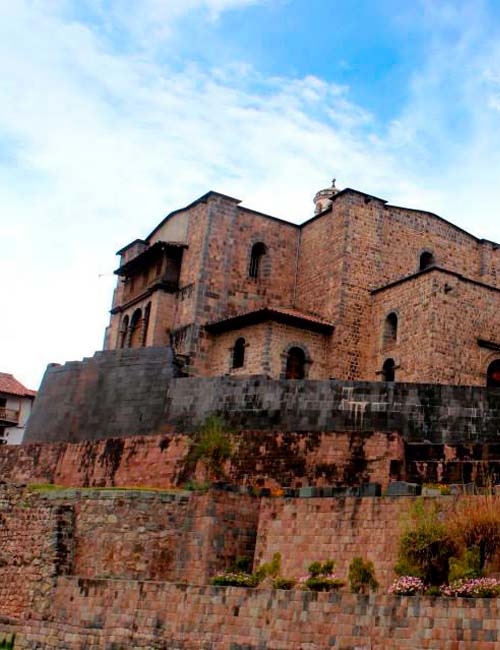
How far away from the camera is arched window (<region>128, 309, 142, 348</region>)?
3684 cm

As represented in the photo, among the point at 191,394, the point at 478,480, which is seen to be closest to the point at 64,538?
the point at 191,394

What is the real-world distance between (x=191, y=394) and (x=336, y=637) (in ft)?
41.8

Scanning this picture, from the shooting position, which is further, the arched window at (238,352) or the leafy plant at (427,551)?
the arched window at (238,352)

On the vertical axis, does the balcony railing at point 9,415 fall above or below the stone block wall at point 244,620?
above

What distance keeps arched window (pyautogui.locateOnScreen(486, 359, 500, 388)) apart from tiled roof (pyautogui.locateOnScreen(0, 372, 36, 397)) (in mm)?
29771

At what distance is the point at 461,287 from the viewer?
31.3 meters

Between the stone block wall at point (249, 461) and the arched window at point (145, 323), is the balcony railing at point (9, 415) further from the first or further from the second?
the stone block wall at point (249, 461)

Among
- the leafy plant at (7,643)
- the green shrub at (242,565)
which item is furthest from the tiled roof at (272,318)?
the leafy plant at (7,643)

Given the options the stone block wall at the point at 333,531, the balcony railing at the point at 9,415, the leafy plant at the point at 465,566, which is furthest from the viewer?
the balcony railing at the point at 9,415

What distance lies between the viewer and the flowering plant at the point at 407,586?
583 inches

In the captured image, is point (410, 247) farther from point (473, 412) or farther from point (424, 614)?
point (424, 614)

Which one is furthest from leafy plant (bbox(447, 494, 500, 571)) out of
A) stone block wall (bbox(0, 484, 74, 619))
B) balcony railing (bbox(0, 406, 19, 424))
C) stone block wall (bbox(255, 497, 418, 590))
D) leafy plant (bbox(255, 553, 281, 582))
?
balcony railing (bbox(0, 406, 19, 424))

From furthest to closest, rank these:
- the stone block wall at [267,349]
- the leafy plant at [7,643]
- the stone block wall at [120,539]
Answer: the stone block wall at [267,349]
the leafy plant at [7,643]
the stone block wall at [120,539]

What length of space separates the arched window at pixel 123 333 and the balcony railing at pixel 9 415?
1697 centimetres
